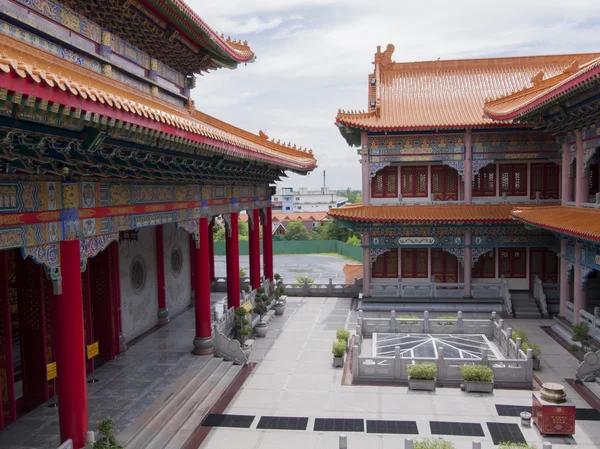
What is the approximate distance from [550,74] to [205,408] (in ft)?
71.0

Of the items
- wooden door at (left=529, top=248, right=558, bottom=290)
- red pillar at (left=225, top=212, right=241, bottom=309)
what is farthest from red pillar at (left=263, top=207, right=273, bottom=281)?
wooden door at (left=529, top=248, right=558, bottom=290)

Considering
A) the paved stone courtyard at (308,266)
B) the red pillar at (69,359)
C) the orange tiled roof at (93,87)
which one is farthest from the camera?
the paved stone courtyard at (308,266)

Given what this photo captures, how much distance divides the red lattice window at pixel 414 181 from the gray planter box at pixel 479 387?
38.0 feet

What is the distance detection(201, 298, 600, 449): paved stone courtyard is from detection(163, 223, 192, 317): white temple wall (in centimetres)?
357

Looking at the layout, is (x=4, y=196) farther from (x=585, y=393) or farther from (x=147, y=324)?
(x=585, y=393)

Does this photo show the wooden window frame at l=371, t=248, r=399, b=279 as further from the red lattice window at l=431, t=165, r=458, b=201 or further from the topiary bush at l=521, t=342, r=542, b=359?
the topiary bush at l=521, t=342, r=542, b=359

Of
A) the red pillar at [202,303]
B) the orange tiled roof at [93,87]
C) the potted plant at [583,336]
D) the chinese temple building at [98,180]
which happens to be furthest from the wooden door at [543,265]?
the red pillar at [202,303]

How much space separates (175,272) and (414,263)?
1047 cm

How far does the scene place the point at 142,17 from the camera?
39.9ft

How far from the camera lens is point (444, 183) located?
23.1 metres

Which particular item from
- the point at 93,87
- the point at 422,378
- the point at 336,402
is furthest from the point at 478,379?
the point at 93,87

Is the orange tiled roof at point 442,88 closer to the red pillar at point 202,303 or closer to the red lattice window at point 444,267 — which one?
the red lattice window at point 444,267

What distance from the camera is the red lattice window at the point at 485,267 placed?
22.7m

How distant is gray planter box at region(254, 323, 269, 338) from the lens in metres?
18.1
